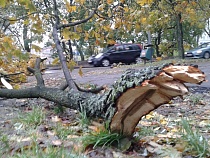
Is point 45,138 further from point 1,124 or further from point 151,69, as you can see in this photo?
point 151,69

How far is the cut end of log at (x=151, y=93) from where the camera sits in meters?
1.65

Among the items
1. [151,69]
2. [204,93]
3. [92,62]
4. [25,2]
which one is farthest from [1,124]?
[92,62]

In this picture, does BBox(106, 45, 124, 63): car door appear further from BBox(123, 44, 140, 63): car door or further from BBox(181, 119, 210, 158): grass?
BBox(181, 119, 210, 158): grass

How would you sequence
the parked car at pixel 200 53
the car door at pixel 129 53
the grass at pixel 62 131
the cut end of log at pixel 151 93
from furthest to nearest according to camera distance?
the car door at pixel 129 53 < the parked car at pixel 200 53 < the grass at pixel 62 131 < the cut end of log at pixel 151 93

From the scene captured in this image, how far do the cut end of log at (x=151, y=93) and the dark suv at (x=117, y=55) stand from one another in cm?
1791

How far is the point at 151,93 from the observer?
1817mm

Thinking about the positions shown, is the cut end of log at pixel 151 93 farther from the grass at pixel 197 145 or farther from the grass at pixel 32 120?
the grass at pixel 32 120

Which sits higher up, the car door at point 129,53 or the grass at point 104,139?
the grass at point 104,139

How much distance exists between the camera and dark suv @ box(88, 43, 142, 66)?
20000mm

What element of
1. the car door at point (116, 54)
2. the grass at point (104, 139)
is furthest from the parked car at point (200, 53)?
the grass at point (104, 139)

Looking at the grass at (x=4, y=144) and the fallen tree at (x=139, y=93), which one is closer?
the fallen tree at (x=139, y=93)

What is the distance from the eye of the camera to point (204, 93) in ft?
16.6

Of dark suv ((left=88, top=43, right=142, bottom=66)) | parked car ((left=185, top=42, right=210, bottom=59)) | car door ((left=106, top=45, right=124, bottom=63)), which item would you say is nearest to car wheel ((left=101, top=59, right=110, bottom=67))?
dark suv ((left=88, top=43, right=142, bottom=66))

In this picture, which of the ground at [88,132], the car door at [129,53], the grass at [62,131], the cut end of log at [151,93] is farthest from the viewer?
the car door at [129,53]
